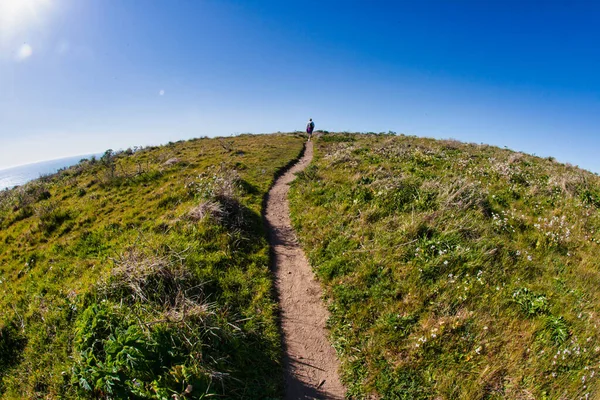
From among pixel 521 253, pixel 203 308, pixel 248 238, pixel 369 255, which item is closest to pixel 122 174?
pixel 248 238

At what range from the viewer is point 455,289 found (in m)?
6.05

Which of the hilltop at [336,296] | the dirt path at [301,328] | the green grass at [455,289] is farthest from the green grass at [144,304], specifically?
the green grass at [455,289]

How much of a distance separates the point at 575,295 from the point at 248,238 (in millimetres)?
8732

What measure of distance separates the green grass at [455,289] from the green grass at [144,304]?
6.24 ft

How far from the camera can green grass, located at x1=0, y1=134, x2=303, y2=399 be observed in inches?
157

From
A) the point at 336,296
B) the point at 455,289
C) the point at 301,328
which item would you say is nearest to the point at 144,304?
the point at 301,328

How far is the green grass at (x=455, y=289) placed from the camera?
4598 mm

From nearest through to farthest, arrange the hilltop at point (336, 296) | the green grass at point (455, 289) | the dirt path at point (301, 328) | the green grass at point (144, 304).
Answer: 1. the green grass at point (144, 304)
2. the hilltop at point (336, 296)
3. the green grass at point (455, 289)
4. the dirt path at point (301, 328)

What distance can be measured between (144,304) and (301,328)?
10.8 feet

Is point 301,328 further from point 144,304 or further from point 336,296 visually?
point 144,304

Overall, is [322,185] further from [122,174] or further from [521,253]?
[122,174]

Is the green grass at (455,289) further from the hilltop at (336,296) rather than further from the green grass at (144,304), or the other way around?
the green grass at (144,304)

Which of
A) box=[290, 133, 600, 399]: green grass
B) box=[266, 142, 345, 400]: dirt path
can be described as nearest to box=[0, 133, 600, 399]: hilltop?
box=[290, 133, 600, 399]: green grass

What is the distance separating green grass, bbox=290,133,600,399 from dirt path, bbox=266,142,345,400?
0.30m
